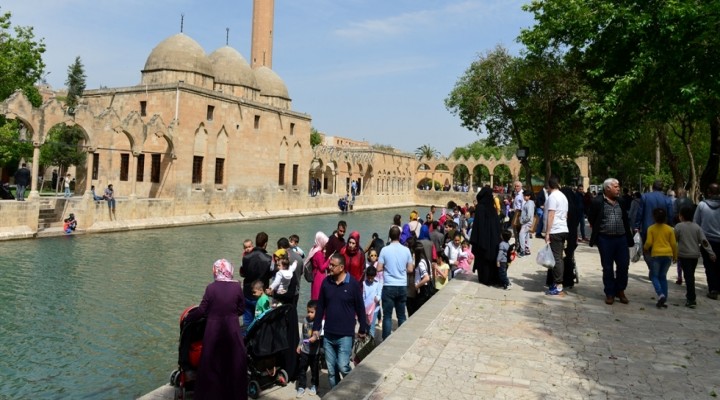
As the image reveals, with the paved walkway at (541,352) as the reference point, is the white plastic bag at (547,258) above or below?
above

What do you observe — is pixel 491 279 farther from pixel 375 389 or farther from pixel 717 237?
pixel 375 389

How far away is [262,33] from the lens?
4034 centimetres

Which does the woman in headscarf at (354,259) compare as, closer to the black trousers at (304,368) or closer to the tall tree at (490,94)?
the black trousers at (304,368)

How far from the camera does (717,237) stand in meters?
7.66

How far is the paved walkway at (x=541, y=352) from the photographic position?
13.8ft

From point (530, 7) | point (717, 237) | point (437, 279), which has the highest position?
point (530, 7)

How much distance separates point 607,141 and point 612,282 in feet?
39.1

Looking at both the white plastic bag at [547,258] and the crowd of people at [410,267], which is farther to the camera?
the white plastic bag at [547,258]

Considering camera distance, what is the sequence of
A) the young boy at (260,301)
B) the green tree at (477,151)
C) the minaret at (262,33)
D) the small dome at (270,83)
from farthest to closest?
1. the green tree at (477,151)
2. the minaret at (262,33)
3. the small dome at (270,83)
4. the young boy at (260,301)

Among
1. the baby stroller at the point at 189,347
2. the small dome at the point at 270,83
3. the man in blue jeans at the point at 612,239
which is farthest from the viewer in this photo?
the small dome at the point at 270,83

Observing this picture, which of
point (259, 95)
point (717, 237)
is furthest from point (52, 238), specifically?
point (259, 95)

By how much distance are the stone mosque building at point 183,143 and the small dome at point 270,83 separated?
0.10 meters

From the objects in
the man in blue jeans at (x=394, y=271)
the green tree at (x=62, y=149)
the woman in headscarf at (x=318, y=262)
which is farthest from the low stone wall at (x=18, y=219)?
the green tree at (x=62, y=149)

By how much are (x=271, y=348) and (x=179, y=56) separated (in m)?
28.3
